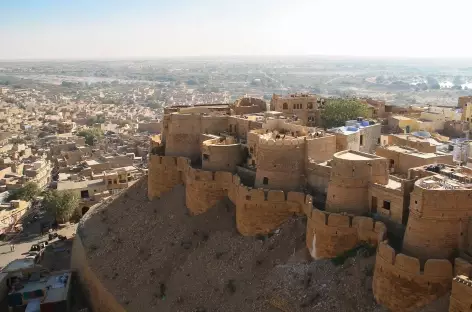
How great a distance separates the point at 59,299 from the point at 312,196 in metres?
14.3

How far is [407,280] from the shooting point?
14672mm

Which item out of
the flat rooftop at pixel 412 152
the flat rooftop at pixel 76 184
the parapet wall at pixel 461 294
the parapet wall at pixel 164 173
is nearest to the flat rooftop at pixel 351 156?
the flat rooftop at pixel 412 152

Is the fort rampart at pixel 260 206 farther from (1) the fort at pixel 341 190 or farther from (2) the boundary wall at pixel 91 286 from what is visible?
(2) the boundary wall at pixel 91 286

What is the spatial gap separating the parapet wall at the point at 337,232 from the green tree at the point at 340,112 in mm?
17207

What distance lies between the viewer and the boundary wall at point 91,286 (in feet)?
76.4

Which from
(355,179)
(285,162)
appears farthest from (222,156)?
(355,179)

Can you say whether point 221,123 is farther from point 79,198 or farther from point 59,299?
point 79,198

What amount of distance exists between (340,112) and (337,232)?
62.1 ft

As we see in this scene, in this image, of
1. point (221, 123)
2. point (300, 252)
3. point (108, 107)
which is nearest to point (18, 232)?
point (221, 123)

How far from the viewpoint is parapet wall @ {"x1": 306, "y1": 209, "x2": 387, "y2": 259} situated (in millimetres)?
17047

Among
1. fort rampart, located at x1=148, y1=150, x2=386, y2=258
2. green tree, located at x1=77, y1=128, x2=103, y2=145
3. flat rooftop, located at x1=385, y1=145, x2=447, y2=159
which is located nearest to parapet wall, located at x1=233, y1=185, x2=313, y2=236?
fort rampart, located at x1=148, y1=150, x2=386, y2=258

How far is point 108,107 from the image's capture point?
13212cm

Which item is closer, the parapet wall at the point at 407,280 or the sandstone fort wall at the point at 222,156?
the parapet wall at the point at 407,280

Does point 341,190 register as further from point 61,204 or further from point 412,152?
point 61,204
